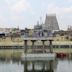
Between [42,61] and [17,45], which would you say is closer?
[42,61]

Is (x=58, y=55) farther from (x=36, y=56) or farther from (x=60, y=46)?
(x=60, y=46)

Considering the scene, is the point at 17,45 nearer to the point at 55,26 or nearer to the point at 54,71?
the point at 54,71

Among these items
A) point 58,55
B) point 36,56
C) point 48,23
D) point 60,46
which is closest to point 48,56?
point 36,56

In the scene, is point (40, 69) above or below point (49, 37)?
below

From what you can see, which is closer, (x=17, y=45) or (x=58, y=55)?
(x=58, y=55)

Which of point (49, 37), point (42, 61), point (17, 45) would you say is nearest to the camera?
point (42, 61)

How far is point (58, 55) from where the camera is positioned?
56.9m

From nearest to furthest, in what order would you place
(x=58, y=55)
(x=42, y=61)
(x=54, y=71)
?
(x=54, y=71)
(x=42, y=61)
(x=58, y=55)

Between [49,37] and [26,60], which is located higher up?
[49,37]

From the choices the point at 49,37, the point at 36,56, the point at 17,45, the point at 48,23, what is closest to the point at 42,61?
the point at 36,56

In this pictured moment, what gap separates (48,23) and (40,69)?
423 feet

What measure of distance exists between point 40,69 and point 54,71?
3.46 metres

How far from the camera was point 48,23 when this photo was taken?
166 meters

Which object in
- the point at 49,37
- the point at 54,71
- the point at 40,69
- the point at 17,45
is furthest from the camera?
the point at 17,45
